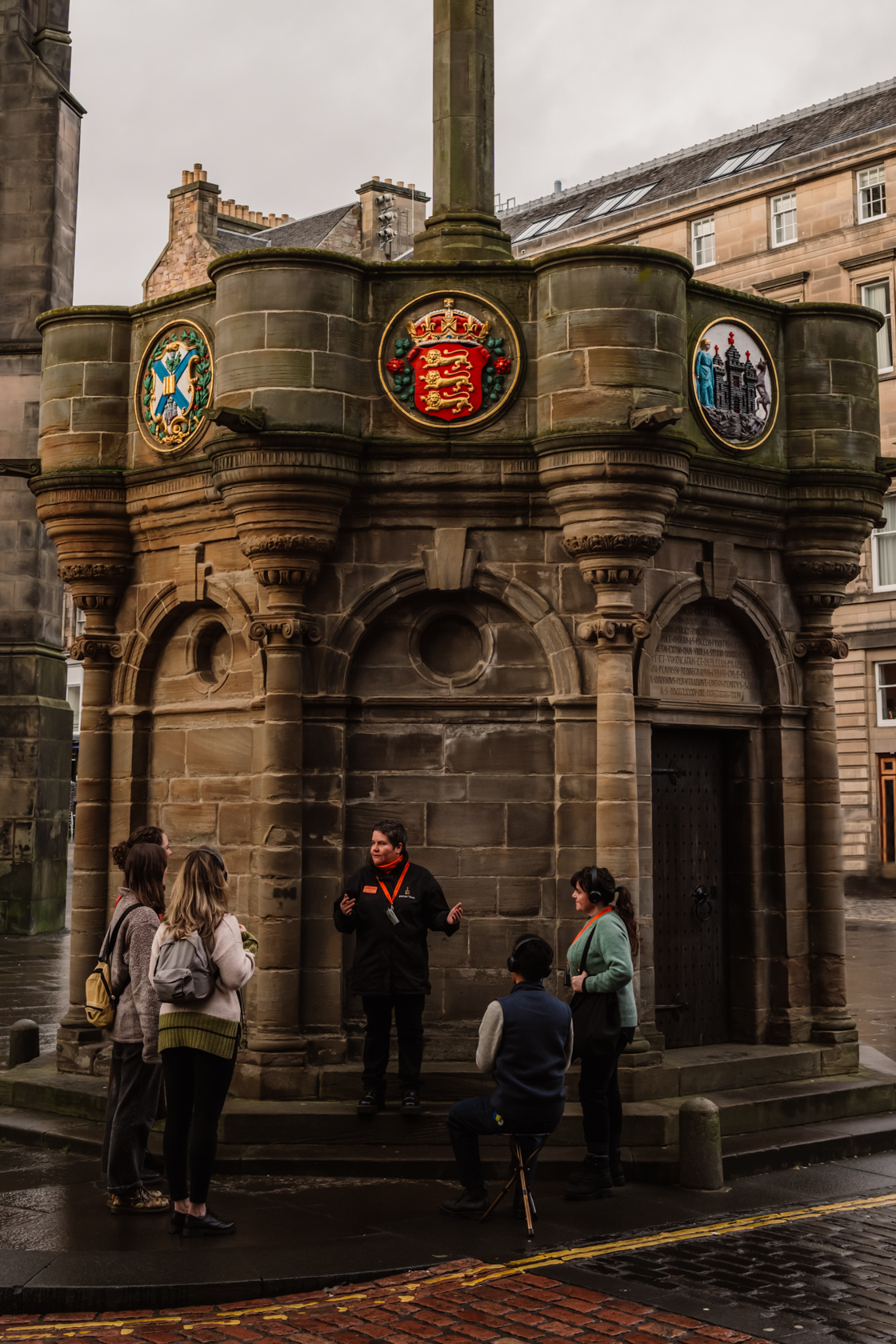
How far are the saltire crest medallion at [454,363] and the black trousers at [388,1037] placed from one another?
3.92 m

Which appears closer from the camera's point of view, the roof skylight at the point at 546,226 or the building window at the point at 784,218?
the building window at the point at 784,218

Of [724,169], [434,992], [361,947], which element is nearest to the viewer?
[361,947]

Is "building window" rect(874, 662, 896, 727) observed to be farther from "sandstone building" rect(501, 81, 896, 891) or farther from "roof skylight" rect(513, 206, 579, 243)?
"roof skylight" rect(513, 206, 579, 243)

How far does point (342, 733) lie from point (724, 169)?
1491 inches

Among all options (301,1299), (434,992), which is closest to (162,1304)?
(301,1299)

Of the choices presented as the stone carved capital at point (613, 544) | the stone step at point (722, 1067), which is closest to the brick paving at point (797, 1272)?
the stone step at point (722, 1067)

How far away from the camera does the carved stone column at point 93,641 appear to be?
11336 mm

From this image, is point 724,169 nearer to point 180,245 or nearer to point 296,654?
point 180,245

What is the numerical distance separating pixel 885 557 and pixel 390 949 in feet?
97.8

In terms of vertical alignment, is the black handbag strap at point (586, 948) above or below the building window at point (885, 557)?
below

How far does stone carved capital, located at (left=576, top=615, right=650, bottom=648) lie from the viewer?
9.90 meters

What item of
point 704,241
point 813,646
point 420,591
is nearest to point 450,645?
point 420,591

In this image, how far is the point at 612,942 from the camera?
8.44 metres

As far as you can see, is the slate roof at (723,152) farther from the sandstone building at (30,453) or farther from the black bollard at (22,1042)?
the black bollard at (22,1042)
